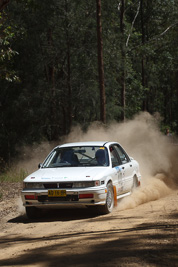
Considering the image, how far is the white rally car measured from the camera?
10.2 metres

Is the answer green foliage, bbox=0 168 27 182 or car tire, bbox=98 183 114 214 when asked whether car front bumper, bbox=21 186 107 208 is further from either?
green foliage, bbox=0 168 27 182

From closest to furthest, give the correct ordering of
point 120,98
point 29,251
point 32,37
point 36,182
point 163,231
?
point 29,251, point 163,231, point 36,182, point 32,37, point 120,98

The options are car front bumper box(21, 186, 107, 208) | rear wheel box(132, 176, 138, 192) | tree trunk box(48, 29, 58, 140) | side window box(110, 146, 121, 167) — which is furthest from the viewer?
tree trunk box(48, 29, 58, 140)

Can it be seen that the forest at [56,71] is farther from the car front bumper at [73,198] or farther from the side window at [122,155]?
the car front bumper at [73,198]

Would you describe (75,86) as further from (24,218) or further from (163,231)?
(163,231)

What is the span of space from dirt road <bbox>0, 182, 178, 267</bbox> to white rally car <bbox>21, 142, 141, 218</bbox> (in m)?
0.36

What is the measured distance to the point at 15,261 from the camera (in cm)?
642

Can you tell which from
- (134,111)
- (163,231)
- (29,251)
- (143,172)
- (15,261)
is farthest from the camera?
(134,111)

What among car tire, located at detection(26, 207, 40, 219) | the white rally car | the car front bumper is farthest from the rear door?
car tire, located at detection(26, 207, 40, 219)

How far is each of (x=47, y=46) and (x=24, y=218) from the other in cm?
2378

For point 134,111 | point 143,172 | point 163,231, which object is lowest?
point 134,111

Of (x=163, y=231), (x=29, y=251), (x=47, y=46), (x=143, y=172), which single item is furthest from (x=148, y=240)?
(x=47, y=46)

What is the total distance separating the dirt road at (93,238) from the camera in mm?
6199

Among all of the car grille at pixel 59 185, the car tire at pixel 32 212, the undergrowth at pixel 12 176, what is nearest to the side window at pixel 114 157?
the car grille at pixel 59 185
